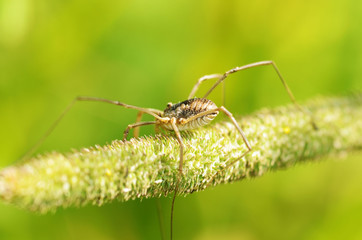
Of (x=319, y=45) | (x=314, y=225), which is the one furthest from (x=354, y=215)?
(x=319, y=45)

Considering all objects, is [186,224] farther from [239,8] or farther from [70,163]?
[239,8]

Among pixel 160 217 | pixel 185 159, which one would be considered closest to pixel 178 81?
pixel 160 217

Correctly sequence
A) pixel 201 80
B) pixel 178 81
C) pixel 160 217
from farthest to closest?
pixel 178 81 → pixel 201 80 → pixel 160 217

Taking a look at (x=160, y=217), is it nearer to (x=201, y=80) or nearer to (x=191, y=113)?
(x=191, y=113)

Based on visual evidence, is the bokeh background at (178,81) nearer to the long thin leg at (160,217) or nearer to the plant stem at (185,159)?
the long thin leg at (160,217)

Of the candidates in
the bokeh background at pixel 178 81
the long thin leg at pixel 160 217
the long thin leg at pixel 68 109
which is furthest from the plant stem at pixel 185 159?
the long thin leg at pixel 160 217

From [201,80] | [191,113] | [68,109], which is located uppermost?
[68,109]

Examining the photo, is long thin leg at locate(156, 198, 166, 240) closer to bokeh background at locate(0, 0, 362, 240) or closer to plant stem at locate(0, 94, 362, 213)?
bokeh background at locate(0, 0, 362, 240)
